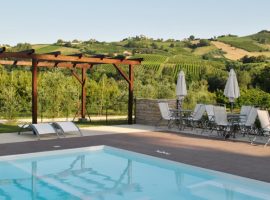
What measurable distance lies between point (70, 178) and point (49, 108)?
11792 millimetres

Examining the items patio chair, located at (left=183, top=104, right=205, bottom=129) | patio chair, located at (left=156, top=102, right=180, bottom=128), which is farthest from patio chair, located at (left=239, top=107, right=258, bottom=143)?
patio chair, located at (left=156, top=102, right=180, bottom=128)

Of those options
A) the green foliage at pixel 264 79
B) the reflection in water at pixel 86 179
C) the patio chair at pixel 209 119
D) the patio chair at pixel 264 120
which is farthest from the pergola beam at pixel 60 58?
the green foliage at pixel 264 79

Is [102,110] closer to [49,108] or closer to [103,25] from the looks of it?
[49,108]

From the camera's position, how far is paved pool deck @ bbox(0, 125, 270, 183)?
7.48 meters

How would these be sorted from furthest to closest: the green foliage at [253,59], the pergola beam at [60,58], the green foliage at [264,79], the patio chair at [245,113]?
1. the green foliage at [253,59]
2. the green foliage at [264,79]
3. the pergola beam at [60,58]
4. the patio chair at [245,113]

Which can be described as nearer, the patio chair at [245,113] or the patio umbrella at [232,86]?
A: the patio chair at [245,113]

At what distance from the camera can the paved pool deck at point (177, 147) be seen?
7477mm

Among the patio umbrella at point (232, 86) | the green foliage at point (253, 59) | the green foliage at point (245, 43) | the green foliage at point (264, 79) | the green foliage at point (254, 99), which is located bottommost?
the green foliage at point (254, 99)

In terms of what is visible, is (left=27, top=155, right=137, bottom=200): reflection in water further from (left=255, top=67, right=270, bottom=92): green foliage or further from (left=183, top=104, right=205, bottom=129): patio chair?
(left=255, top=67, right=270, bottom=92): green foliage

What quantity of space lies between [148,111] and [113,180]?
815 centimetres

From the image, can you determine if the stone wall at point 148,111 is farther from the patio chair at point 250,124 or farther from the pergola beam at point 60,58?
the patio chair at point 250,124

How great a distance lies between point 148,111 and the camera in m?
14.9

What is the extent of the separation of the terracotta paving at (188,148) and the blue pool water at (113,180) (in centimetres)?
34

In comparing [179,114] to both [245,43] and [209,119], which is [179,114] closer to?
[209,119]
